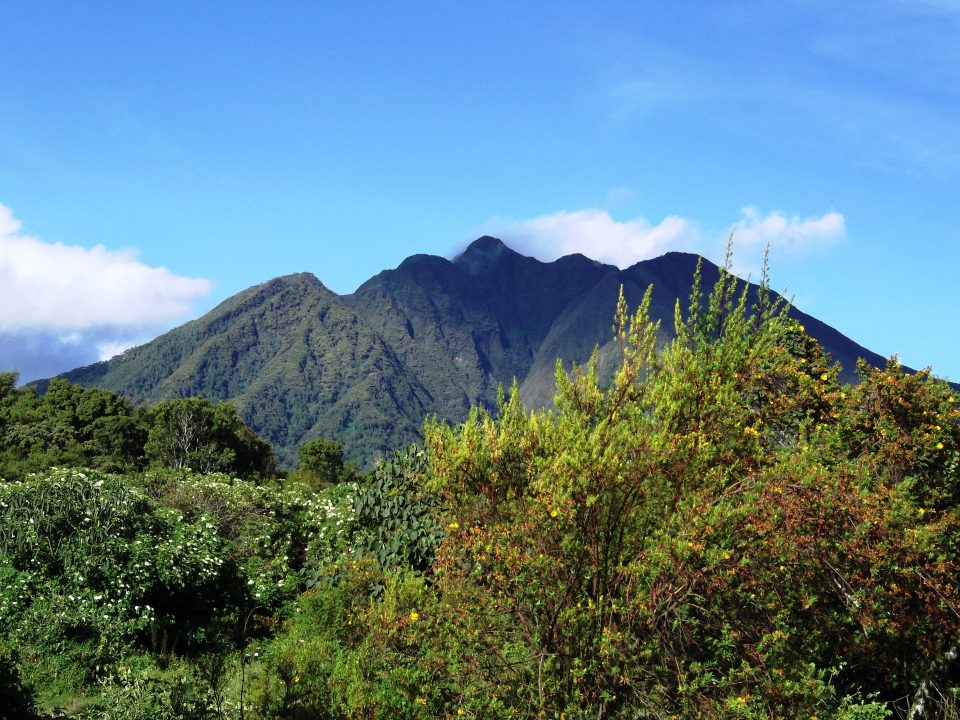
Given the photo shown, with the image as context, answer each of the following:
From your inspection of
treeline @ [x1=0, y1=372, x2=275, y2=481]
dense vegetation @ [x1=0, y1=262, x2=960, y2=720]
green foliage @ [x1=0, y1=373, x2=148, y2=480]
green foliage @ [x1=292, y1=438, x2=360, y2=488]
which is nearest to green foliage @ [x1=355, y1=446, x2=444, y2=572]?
dense vegetation @ [x1=0, y1=262, x2=960, y2=720]

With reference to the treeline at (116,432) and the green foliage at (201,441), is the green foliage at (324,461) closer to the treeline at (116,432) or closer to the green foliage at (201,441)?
the green foliage at (201,441)

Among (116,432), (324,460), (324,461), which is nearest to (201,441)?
(116,432)

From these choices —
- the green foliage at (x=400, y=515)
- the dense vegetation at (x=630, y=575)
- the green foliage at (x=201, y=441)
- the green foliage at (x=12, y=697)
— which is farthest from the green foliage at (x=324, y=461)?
the green foliage at (x=12, y=697)

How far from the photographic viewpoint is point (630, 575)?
687 cm

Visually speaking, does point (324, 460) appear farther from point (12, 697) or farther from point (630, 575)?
point (630, 575)

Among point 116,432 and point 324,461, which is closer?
point 116,432

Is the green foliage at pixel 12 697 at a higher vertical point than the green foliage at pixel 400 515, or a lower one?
lower

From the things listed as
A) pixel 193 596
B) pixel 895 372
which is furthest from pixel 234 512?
pixel 895 372

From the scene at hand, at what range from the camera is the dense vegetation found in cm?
679

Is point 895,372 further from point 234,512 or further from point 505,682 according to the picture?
point 234,512

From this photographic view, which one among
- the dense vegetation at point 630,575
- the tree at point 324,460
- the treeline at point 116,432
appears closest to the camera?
the dense vegetation at point 630,575

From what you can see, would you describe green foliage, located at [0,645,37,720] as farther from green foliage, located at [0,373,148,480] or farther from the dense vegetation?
green foliage, located at [0,373,148,480]

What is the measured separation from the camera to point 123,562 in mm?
13031

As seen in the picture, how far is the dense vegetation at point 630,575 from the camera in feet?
22.3
